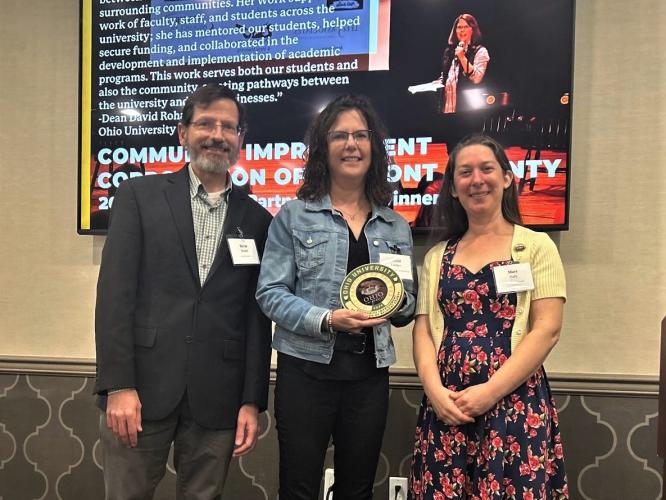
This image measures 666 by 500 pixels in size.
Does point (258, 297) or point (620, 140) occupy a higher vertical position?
point (620, 140)

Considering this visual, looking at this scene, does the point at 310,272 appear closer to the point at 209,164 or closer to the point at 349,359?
the point at 349,359

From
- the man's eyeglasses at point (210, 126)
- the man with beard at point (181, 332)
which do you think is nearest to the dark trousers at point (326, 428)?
the man with beard at point (181, 332)

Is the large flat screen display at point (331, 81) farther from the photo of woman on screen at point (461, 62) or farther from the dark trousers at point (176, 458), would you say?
the dark trousers at point (176, 458)

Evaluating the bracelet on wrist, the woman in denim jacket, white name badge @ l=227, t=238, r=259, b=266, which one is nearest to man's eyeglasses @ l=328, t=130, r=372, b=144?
the woman in denim jacket

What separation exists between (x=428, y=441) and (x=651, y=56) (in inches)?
71.3

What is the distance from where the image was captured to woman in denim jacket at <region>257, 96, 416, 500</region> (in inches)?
63.0

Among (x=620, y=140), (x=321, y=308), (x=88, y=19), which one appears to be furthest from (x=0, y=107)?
(x=620, y=140)

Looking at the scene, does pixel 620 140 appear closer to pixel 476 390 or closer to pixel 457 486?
pixel 476 390

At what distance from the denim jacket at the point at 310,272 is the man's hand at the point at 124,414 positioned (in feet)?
1.39

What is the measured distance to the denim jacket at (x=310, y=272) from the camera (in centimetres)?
159

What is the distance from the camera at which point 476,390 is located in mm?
1503

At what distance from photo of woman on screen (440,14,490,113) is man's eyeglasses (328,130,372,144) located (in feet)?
2.50

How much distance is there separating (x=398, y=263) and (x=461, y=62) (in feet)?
3.63

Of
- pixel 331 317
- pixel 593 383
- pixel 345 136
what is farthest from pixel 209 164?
pixel 593 383
